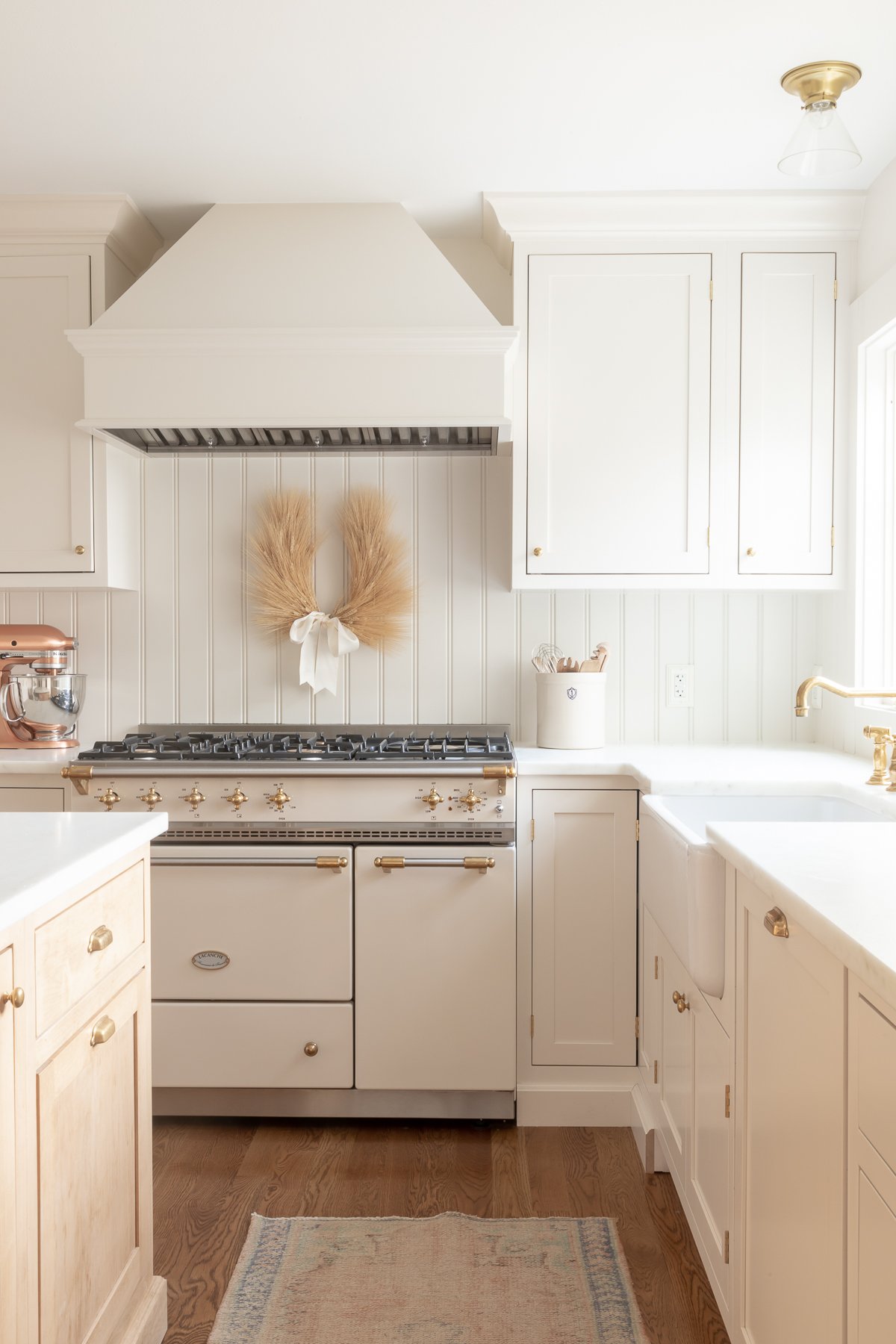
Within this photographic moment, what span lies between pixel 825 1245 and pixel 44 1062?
939 mm

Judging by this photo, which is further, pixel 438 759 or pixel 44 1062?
pixel 438 759

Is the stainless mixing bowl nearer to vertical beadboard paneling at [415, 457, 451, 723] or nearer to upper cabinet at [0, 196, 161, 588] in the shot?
upper cabinet at [0, 196, 161, 588]

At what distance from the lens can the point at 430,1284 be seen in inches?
72.3

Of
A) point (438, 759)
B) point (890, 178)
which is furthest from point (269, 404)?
point (890, 178)

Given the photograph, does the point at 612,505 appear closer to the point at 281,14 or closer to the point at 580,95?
A: the point at 580,95

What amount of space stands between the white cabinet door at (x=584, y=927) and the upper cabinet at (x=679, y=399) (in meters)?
0.63

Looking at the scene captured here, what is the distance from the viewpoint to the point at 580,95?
2135mm

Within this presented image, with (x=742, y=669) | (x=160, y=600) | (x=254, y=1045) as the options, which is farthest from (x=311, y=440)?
(x=254, y=1045)

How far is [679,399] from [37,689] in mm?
1995

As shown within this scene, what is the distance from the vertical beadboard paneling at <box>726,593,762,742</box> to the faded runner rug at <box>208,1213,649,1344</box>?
1.47m

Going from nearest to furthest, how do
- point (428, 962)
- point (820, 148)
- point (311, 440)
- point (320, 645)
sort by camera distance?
point (820, 148)
point (428, 962)
point (311, 440)
point (320, 645)

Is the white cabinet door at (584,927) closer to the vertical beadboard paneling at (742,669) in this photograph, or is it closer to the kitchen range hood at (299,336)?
the vertical beadboard paneling at (742,669)

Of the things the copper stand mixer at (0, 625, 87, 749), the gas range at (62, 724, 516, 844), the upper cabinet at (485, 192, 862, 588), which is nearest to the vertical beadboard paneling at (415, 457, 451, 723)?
the upper cabinet at (485, 192, 862, 588)

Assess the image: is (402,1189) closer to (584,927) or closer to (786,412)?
(584,927)
